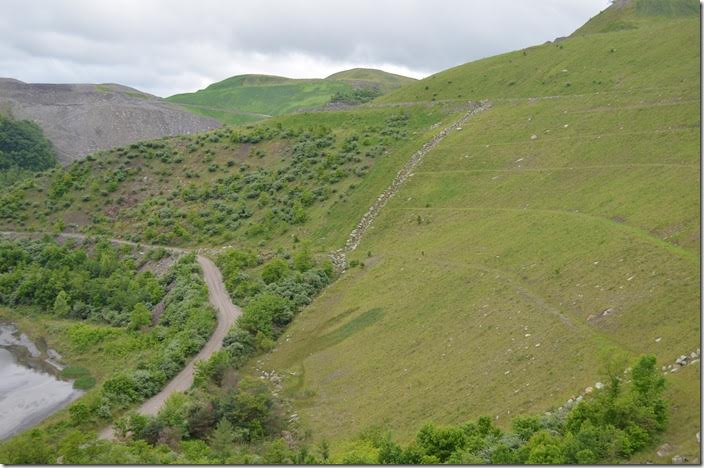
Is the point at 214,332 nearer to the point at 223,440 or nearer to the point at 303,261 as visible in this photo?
the point at 303,261

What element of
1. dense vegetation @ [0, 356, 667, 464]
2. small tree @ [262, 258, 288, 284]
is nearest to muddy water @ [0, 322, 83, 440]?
dense vegetation @ [0, 356, 667, 464]

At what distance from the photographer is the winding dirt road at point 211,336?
153 ft

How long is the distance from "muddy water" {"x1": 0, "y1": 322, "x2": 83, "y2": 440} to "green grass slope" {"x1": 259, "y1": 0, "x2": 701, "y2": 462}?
17.8 metres

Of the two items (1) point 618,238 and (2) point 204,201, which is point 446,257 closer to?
(1) point 618,238

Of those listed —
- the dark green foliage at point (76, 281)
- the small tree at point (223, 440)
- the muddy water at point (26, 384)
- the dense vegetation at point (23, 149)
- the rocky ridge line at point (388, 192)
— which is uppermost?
the dense vegetation at point (23, 149)

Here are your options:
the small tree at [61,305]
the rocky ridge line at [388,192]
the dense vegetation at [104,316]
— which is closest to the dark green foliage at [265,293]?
the rocky ridge line at [388,192]

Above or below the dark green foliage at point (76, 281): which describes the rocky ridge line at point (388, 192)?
above

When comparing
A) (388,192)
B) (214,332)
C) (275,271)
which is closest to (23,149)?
(388,192)

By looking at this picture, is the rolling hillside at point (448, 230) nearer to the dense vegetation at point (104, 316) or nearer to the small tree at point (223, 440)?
the small tree at point (223, 440)

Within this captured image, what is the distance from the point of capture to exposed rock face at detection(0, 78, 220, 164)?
6501 inches

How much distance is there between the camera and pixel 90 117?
6801 inches

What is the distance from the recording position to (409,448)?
93.5 ft

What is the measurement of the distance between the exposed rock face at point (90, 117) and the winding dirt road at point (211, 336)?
316 feet

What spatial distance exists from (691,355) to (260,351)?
108 ft
